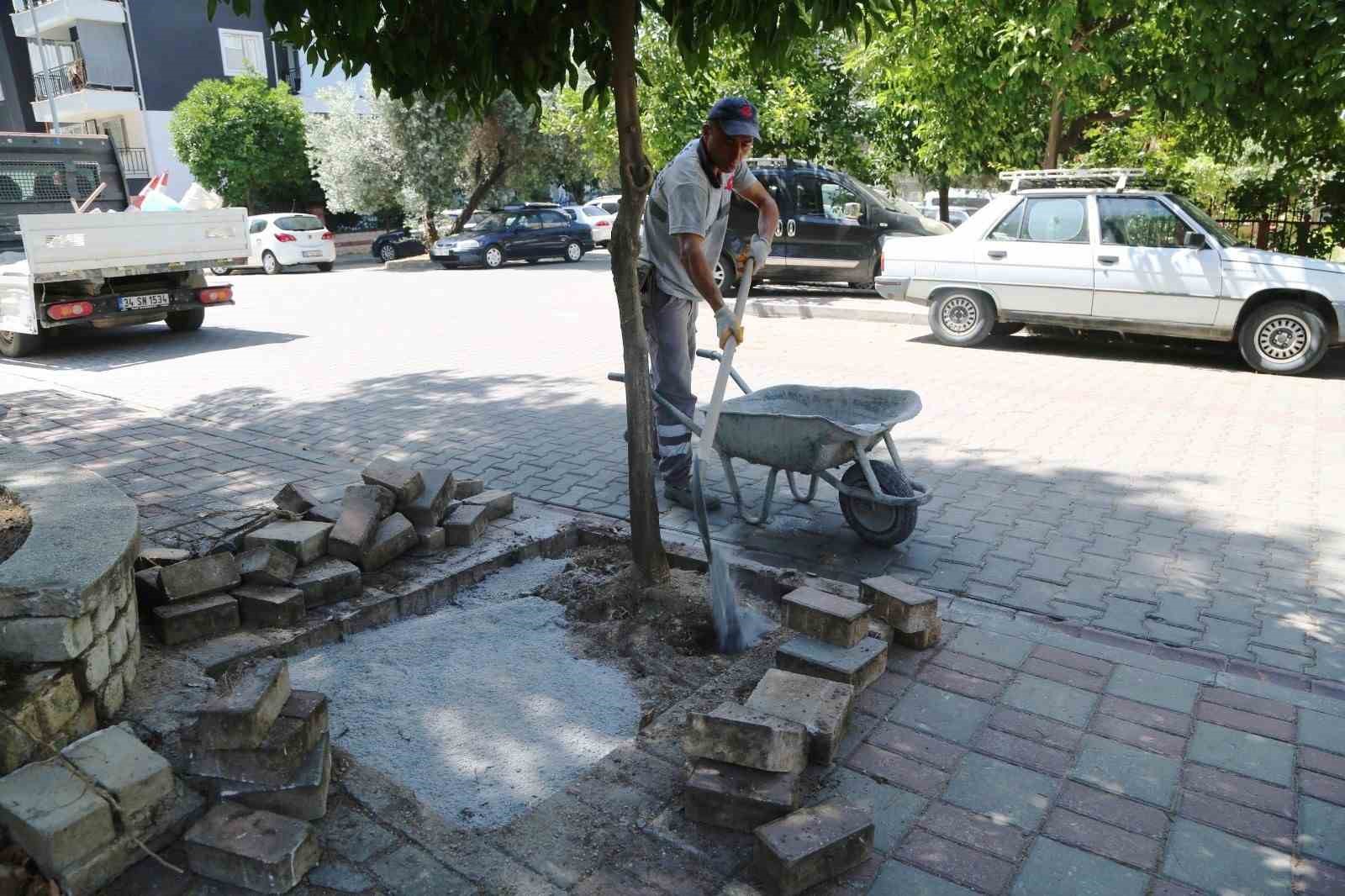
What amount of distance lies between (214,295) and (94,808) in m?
11.0

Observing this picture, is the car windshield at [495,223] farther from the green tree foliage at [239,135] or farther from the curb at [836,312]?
the curb at [836,312]

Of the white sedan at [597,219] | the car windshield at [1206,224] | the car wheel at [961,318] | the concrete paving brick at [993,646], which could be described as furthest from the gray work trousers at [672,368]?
the white sedan at [597,219]

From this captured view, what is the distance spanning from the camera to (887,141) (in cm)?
1653

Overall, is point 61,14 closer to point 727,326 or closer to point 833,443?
point 727,326

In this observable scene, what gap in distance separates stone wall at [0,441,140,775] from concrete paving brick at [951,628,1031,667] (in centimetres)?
291

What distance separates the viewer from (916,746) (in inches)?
120

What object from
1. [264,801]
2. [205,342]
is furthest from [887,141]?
[264,801]

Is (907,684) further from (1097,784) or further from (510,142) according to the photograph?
(510,142)

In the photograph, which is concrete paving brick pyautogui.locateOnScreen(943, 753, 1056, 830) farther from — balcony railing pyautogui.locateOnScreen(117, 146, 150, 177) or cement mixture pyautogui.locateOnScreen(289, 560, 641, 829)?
balcony railing pyautogui.locateOnScreen(117, 146, 150, 177)

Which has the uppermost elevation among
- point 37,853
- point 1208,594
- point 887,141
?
point 887,141

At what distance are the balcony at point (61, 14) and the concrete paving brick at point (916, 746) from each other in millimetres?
38197

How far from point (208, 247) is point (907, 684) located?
11004 mm

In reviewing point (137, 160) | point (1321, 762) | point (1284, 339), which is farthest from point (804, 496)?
point (137, 160)

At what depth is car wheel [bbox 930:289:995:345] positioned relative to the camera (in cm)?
1052
